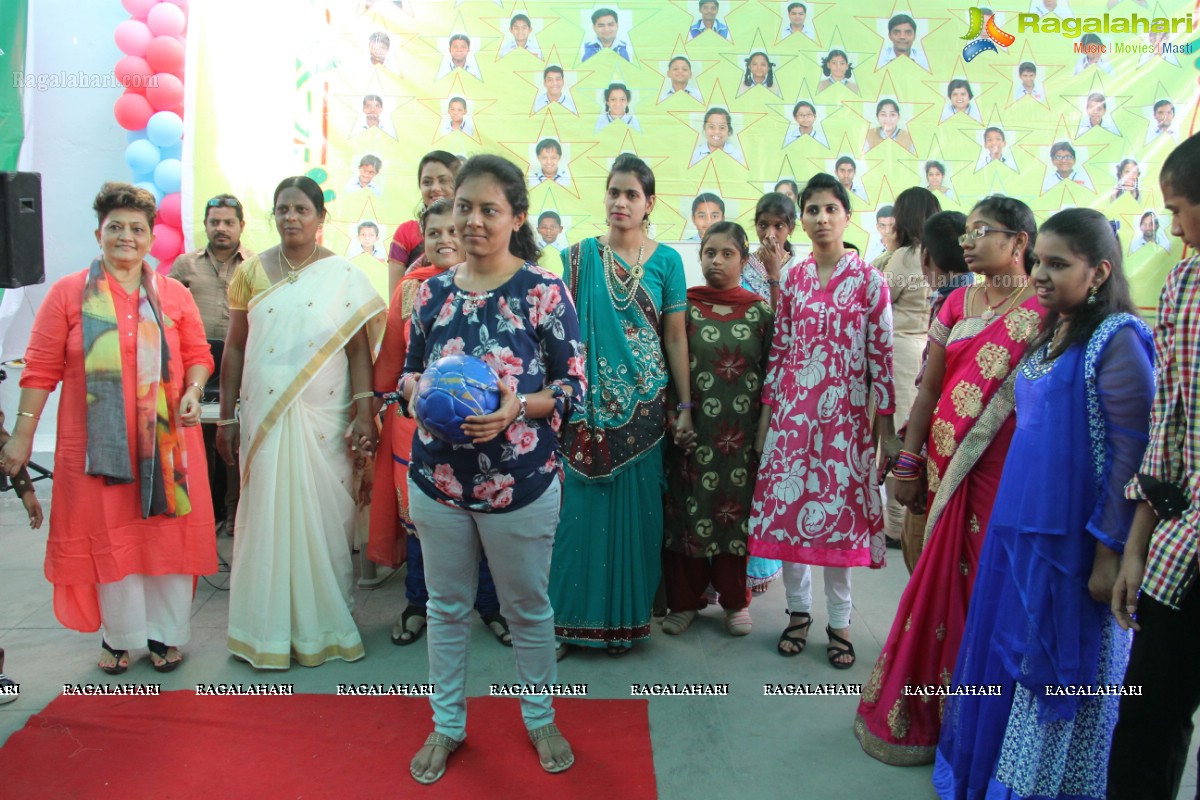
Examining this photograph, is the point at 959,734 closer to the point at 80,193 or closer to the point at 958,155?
the point at 958,155

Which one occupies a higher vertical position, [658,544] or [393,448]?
Result: [393,448]

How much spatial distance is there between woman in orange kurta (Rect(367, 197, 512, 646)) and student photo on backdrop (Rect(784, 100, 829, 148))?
2828 mm

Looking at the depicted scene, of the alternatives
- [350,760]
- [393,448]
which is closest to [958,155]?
[393,448]

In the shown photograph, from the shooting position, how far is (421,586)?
357 cm

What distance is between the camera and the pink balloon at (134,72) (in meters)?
5.38

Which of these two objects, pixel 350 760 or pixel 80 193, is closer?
pixel 350 760

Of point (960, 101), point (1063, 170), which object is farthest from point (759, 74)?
point (1063, 170)

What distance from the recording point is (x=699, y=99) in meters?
5.53

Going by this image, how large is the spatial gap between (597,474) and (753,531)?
651 mm

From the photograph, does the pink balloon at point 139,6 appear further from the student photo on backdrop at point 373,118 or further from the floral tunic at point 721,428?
the floral tunic at point 721,428

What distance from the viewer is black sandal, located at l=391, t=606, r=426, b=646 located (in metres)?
3.53

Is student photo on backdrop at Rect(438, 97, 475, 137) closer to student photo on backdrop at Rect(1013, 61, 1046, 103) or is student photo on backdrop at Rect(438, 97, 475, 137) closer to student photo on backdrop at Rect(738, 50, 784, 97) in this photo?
student photo on backdrop at Rect(738, 50, 784, 97)

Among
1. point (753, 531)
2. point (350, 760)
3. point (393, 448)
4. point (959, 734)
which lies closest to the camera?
point (959, 734)

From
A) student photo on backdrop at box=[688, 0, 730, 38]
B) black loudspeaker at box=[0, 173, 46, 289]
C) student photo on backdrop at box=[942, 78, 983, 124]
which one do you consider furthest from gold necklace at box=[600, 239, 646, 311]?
student photo on backdrop at box=[942, 78, 983, 124]
